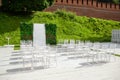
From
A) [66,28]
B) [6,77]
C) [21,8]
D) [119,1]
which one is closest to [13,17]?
[21,8]

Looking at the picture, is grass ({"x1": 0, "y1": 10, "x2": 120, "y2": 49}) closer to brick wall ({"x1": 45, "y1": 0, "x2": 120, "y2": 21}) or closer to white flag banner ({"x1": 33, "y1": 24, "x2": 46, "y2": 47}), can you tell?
white flag banner ({"x1": 33, "y1": 24, "x2": 46, "y2": 47})

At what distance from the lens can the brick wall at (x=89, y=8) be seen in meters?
32.0

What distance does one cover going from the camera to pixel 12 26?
24953 millimetres

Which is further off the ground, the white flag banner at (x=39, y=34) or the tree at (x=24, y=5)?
the tree at (x=24, y=5)

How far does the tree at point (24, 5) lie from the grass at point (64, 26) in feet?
3.20

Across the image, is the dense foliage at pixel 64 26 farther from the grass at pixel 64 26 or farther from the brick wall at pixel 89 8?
the brick wall at pixel 89 8

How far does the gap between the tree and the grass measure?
98 cm

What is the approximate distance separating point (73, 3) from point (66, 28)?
671cm

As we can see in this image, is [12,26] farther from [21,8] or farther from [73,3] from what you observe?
[73,3]

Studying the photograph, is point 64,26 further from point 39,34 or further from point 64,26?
point 39,34

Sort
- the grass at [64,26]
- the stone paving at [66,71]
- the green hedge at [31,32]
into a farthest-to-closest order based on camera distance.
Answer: the grass at [64,26]
the green hedge at [31,32]
the stone paving at [66,71]

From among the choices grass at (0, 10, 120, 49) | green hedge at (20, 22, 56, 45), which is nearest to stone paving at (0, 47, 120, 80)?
green hedge at (20, 22, 56, 45)

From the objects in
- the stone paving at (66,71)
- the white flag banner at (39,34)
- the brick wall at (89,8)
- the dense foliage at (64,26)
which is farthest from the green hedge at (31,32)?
the stone paving at (66,71)

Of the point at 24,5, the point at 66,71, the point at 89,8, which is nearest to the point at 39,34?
the point at 24,5
